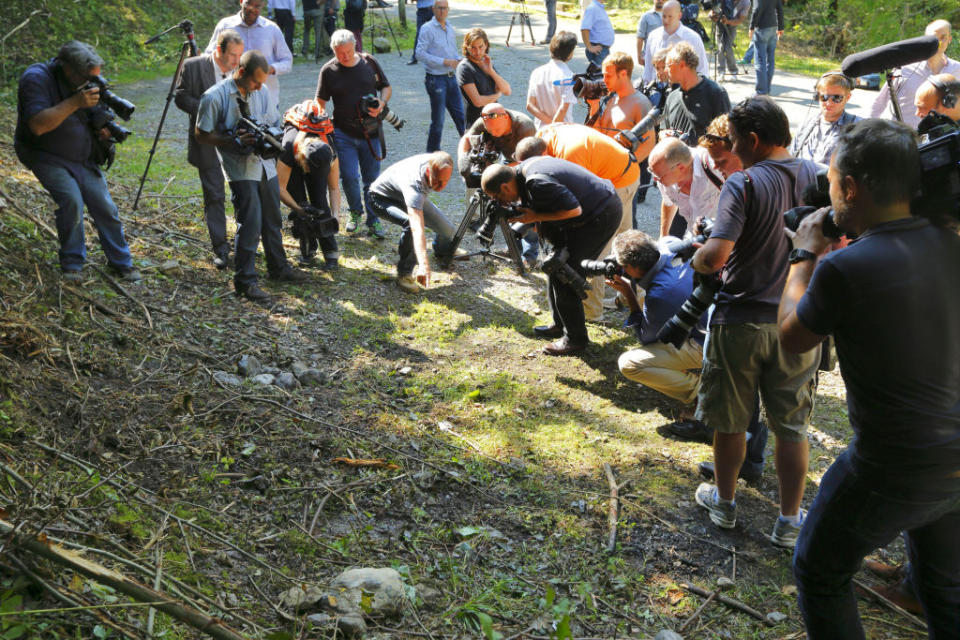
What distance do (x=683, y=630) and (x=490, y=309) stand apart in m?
3.73

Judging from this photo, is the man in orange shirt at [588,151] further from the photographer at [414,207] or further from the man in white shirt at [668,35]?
the man in white shirt at [668,35]

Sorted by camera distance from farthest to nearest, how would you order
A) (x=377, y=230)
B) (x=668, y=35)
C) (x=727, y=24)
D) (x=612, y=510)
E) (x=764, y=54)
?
(x=727, y=24) → (x=764, y=54) → (x=668, y=35) → (x=377, y=230) → (x=612, y=510)

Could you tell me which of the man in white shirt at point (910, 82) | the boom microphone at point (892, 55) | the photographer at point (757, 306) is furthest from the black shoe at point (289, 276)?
the man in white shirt at point (910, 82)

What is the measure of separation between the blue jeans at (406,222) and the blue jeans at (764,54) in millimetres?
6826

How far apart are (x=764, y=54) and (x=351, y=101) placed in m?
7.16

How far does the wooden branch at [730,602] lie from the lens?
3377 mm

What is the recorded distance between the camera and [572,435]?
15.9ft

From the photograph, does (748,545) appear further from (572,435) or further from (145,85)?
(145,85)

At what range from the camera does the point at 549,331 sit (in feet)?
20.3

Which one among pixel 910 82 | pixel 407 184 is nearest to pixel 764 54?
pixel 910 82

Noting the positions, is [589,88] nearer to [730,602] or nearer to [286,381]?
[286,381]

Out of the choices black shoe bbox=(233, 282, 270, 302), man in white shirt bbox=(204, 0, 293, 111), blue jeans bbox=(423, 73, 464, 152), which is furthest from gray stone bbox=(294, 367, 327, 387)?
blue jeans bbox=(423, 73, 464, 152)

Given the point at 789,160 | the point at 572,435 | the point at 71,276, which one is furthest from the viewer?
the point at 71,276

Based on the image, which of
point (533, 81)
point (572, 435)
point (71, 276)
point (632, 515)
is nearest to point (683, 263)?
point (572, 435)
